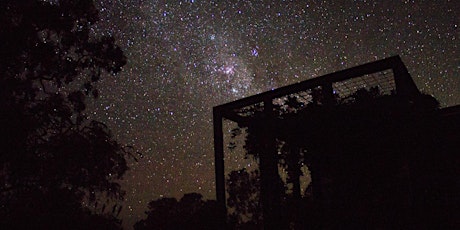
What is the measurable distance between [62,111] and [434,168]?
1097 centimetres

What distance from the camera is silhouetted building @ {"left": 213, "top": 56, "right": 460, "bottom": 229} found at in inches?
271

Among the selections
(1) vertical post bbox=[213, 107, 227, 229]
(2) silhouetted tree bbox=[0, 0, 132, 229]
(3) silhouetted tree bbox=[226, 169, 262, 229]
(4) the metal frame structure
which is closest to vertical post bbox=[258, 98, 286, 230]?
(4) the metal frame structure

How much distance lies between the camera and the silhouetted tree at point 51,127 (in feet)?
32.9

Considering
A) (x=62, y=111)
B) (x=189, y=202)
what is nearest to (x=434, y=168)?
(x=62, y=111)

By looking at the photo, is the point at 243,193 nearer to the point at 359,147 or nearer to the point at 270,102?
the point at 359,147

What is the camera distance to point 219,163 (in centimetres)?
798

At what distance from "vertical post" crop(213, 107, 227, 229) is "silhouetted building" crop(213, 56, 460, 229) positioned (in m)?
0.02

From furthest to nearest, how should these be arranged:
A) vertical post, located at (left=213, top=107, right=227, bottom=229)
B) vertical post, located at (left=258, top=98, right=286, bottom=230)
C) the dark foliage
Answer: vertical post, located at (left=258, top=98, right=286, bottom=230) < vertical post, located at (left=213, top=107, right=227, bottom=229) < the dark foliage

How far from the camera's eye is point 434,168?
9.46 meters

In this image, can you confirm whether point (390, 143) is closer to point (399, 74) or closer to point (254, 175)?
point (399, 74)

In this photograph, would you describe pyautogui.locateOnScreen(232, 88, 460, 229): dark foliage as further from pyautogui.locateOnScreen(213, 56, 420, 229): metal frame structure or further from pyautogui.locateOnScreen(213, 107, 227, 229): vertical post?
pyautogui.locateOnScreen(213, 107, 227, 229): vertical post

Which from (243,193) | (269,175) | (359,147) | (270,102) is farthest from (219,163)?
(243,193)

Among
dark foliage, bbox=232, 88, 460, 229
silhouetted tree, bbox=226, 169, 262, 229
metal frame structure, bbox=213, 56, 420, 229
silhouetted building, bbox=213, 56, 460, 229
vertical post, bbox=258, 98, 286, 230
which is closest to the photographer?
metal frame structure, bbox=213, 56, 420, 229

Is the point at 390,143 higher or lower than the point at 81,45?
lower
